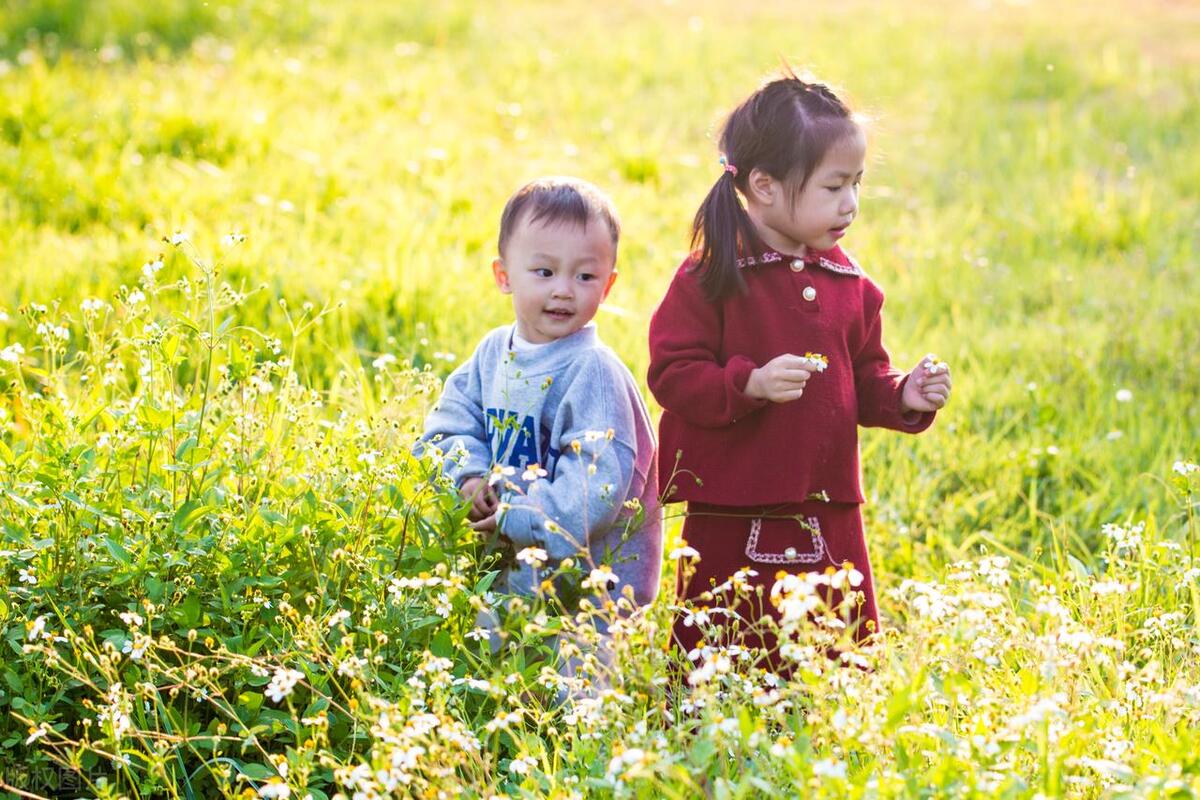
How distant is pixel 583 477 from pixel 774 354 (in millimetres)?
518

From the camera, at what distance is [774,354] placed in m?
3.15

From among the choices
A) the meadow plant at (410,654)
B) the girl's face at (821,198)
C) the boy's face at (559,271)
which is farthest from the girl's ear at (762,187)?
the meadow plant at (410,654)

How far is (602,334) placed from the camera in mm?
5156

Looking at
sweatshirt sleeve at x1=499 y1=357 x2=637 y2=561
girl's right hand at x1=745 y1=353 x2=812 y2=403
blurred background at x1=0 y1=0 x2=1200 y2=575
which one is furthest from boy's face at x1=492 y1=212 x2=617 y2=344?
blurred background at x1=0 y1=0 x2=1200 y2=575

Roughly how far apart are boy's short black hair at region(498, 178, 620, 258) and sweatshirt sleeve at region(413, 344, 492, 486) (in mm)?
405

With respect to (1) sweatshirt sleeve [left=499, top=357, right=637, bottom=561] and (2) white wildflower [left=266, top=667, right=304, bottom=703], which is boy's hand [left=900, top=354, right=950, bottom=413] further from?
(2) white wildflower [left=266, top=667, right=304, bottom=703]

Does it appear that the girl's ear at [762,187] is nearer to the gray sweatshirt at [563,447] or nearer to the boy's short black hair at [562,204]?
the boy's short black hair at [562,204]

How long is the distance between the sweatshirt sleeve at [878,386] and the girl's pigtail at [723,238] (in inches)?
14.4

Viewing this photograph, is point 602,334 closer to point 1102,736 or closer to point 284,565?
point 284,565

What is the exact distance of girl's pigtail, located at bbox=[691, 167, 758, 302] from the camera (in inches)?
123

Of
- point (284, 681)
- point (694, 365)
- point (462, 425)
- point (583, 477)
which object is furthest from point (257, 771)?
point (694, 365)

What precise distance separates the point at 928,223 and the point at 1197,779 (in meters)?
4.91

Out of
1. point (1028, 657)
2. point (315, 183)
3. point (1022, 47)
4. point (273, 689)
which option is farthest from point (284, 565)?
point (1022, 47)

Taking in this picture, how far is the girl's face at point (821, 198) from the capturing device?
10.1ft
